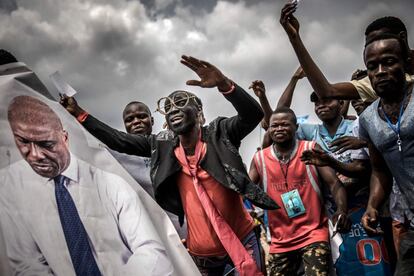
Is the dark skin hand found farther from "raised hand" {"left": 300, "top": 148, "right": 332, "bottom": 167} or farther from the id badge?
the id badge

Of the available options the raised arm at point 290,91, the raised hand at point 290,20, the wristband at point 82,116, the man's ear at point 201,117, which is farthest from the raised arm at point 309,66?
the raised arm at point 290,91

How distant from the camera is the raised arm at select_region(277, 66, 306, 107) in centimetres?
536

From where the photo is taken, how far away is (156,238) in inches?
76.8

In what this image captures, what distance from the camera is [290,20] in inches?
132

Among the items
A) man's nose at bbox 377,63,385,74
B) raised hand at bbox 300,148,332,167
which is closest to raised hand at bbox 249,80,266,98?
raised hand at bbox 300,148,332,167

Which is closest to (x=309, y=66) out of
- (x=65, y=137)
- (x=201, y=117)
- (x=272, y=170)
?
(x=201, y=117)

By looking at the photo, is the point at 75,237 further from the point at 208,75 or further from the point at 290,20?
the point at 290,20

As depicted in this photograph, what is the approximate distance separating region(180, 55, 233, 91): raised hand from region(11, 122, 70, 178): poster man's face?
165 centimetres

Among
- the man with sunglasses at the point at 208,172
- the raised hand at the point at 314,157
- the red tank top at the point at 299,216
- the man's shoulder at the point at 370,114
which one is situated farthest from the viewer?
the red tank top at the point at 299,216

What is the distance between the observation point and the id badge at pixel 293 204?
13.1 feet

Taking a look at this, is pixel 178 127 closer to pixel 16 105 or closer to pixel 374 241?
pixel 16 105

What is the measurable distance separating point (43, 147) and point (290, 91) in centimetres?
403

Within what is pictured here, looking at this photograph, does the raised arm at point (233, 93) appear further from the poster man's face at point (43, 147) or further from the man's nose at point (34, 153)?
the man's nose at point (34, 153)

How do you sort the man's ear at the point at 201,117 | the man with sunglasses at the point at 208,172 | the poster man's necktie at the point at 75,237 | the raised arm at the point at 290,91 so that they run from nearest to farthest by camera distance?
1. the poster man's necktie at the point at 75,237
2. the man with sunglasses at the point at 208,172
3. the man's ear at the point at 201,117
4. the raised arm at the point at 290,91
